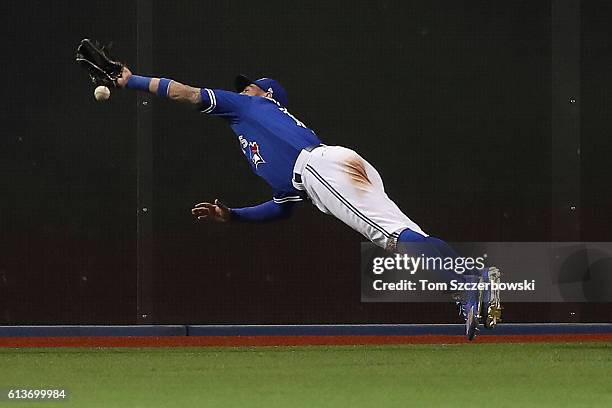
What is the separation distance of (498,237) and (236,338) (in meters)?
2.31

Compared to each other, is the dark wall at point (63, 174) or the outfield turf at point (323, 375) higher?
the dark wall at point (63, 174)

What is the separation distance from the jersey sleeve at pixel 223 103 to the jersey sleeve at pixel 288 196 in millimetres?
545

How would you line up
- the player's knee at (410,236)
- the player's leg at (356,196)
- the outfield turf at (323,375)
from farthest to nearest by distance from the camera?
the player's leg at (356,196)
the player's knee at (410,236)
the outfield turf at (323,375)

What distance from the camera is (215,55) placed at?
10617 mm

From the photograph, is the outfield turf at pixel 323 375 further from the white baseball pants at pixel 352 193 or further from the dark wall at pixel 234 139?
the dark wall at pixel 234 139

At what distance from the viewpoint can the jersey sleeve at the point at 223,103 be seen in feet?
24.1

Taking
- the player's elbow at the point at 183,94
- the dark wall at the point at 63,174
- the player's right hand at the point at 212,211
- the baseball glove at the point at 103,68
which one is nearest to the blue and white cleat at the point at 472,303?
the player's right hand at the point at 212,211

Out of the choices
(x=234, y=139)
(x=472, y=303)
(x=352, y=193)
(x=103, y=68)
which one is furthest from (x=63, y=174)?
(x=472, y=303)

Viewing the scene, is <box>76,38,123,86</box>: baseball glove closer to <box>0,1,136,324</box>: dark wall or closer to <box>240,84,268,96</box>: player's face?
<box>240,84,268,96</box>: player's face

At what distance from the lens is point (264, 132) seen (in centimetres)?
746

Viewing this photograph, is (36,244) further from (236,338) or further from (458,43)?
(458,43)

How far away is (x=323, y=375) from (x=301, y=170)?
131 centimetres

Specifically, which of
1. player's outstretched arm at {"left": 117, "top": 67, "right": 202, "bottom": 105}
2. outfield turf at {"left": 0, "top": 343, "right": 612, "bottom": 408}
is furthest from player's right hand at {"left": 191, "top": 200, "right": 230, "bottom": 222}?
outfield turf at {"left": 0, "top": 343, "right": 612, "bottom": 408}

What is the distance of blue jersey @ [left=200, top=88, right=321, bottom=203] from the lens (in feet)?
24.3
